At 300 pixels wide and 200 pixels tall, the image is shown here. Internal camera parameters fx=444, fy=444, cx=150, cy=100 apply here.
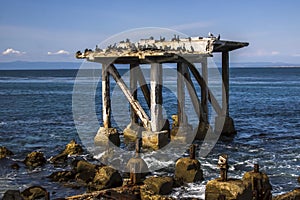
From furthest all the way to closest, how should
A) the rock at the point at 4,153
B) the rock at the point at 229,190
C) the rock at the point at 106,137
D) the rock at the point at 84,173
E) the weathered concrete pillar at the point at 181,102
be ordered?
the weathered concrete pillar at the point at 181,102, the rock at the point at 4,153, the rock at the point at 106,137, the rock at the point at 84,173, the rock at the point at 229,190

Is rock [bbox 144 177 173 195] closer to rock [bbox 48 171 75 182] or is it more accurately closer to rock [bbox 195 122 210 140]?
rock [bbox 48 171 75 182]

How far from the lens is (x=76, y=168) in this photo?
523 inches

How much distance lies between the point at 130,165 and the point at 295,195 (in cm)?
463

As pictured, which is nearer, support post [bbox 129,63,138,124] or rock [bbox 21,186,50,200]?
rock [bbox 21,186,50,200]

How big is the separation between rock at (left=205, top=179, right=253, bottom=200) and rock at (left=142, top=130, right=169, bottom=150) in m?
5.87

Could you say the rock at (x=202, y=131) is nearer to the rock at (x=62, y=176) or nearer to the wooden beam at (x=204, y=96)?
the wooden beam at (x=204, y=96)

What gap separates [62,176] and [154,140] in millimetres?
3738

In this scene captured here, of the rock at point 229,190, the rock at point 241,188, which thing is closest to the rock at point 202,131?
the rock at point 241,188

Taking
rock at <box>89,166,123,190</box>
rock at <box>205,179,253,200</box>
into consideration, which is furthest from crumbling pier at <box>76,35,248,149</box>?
rock at <box>205,179,253,200</box>

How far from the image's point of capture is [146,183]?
1136cm

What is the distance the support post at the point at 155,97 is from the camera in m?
15.5

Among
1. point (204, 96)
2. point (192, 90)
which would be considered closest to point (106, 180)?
point (192, 90)

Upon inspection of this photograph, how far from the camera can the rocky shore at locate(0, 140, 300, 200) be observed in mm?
9672

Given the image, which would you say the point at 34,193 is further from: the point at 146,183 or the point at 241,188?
the point at 241,188
